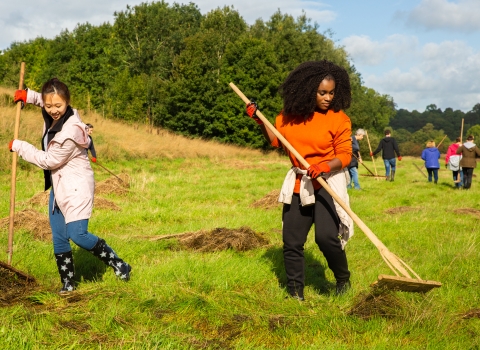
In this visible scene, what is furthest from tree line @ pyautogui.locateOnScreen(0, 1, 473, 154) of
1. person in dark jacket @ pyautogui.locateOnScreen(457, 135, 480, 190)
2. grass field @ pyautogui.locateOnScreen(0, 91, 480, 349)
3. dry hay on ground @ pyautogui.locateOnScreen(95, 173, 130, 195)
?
grass field @ pyautogui.locateOnScreen(0, 91, 480, 349)

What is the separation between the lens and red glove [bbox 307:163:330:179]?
14.8 feet

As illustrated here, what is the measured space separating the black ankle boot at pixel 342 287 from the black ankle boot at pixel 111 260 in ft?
6.53

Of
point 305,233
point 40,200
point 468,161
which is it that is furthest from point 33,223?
point 468,161

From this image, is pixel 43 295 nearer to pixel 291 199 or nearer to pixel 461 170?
pixel 291 199

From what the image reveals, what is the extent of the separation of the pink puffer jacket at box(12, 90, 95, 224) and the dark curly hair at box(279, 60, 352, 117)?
187 cm

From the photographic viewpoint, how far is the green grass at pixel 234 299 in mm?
3834

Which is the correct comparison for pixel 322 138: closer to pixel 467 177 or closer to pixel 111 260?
pixel 111 260

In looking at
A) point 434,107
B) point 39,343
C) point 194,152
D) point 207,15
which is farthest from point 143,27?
point 434,107

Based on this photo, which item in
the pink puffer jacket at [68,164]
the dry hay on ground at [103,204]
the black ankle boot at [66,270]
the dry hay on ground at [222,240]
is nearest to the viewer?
the pink puffer jacket at [68,164]

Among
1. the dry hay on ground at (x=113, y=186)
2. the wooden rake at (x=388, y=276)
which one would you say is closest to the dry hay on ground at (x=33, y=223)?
the wooden rake at (x=388, y=276)

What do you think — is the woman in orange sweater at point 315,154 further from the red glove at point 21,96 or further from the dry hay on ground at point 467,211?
the dry hay on ground at point 467,211

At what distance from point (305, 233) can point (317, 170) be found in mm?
703

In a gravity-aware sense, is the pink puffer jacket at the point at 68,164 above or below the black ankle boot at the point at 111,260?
above

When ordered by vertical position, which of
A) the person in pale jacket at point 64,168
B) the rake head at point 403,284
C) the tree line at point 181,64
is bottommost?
the rake head at point 403,284
